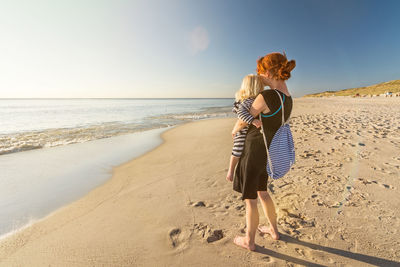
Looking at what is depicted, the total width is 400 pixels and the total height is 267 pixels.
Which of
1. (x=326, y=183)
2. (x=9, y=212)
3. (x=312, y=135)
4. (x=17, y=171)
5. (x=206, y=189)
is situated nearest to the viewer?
(x=9, y=212)

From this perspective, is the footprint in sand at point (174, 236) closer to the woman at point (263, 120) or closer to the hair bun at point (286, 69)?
the woman at point (263, 120)

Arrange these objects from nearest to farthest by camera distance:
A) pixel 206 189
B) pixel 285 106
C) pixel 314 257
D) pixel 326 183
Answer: pixel 285 106
pixel 314 257
pixel 326 183
pixel 206 189

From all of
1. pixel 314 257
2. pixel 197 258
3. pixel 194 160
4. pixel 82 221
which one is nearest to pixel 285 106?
pixel 314 257

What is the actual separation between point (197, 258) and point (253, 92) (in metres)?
1.97

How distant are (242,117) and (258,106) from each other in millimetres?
185

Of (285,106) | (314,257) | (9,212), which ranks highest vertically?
(285,106)

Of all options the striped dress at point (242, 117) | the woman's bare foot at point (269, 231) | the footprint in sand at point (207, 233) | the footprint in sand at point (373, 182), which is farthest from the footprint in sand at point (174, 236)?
the footprint in sand at point (373, 182)

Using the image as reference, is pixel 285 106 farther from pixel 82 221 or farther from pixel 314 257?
pixel 82 221

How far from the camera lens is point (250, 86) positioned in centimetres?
185

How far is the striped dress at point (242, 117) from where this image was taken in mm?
1784

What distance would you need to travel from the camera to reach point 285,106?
182 centimetres

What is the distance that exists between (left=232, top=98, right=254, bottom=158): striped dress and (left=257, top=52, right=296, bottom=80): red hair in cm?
35

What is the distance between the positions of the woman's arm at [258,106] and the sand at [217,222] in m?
1.66

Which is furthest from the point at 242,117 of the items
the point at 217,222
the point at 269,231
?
the point at 217,222
